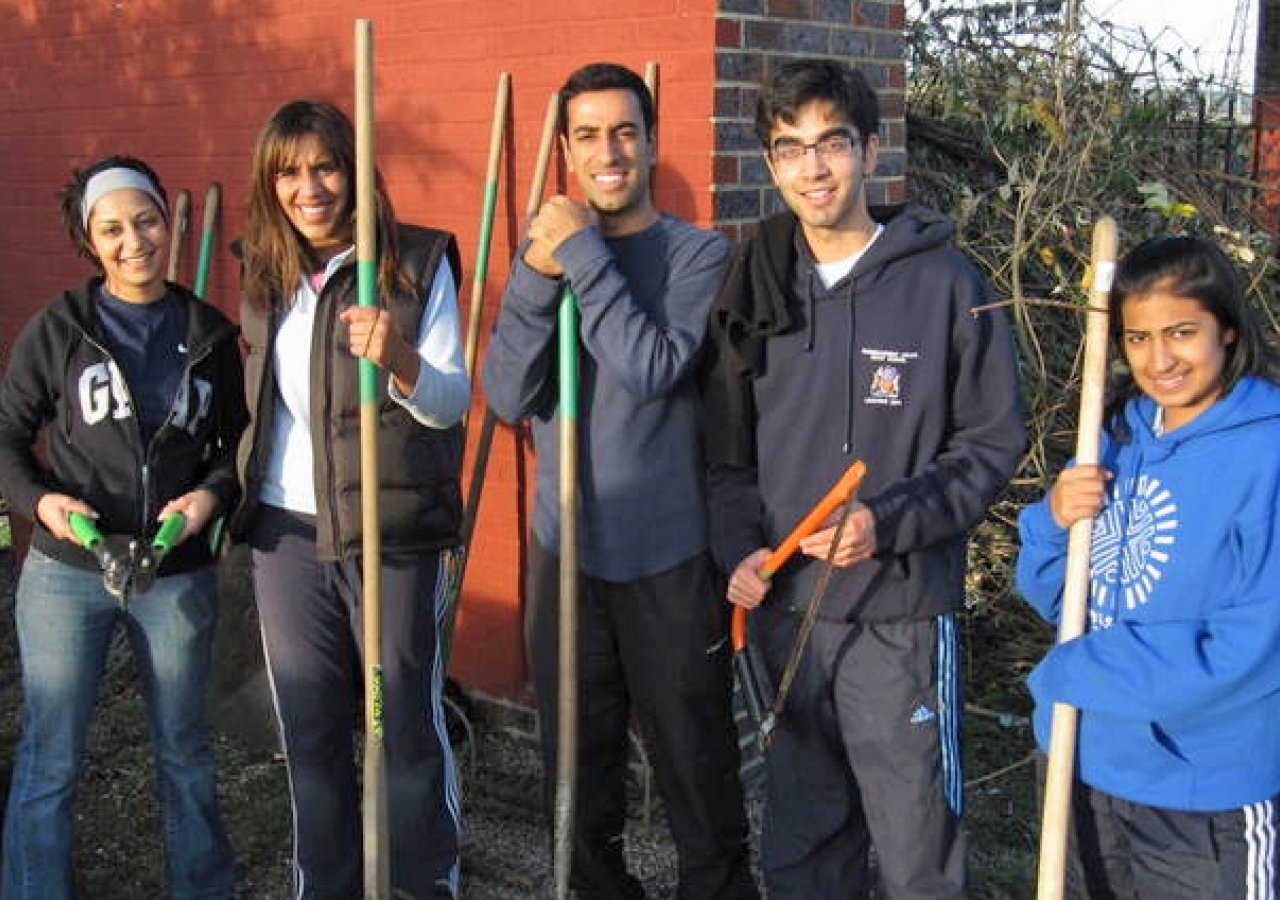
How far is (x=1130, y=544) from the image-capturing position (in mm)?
2412

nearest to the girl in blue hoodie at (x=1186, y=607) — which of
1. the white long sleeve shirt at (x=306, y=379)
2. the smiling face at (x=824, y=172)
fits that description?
the smiling face at (x=824, y=172)

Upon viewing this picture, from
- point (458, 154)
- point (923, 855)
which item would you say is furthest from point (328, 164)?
point (923, 855)

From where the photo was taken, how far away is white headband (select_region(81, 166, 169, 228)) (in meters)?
3.16

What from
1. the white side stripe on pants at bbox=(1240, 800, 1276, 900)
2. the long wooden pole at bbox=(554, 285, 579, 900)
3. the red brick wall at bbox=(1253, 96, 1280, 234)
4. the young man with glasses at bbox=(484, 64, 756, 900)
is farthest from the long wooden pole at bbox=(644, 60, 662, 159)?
the red brick wall at bbox=(1253, 96, 1280, 234)

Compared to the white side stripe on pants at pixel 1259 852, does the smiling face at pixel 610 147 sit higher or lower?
higher

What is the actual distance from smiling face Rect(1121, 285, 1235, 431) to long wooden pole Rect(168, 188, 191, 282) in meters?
3.83

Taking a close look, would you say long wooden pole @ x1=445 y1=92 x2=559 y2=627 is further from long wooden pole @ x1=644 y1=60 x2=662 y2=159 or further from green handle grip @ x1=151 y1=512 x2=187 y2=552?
green handle grip @ x1=151 y1=512 x2=187 y2=552

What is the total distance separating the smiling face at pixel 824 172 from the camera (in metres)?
2.64

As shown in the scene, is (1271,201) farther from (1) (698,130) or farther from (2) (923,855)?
(2) (923,855)

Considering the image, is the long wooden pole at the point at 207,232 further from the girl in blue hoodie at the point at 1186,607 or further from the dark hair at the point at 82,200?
the girl in blue hoodie at the point at 1186,607

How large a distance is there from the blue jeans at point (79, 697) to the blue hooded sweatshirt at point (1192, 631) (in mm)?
2005

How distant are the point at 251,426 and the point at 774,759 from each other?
1399 millimetres

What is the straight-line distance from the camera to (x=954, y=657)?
273 centimetres

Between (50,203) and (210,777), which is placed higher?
(50,203)
